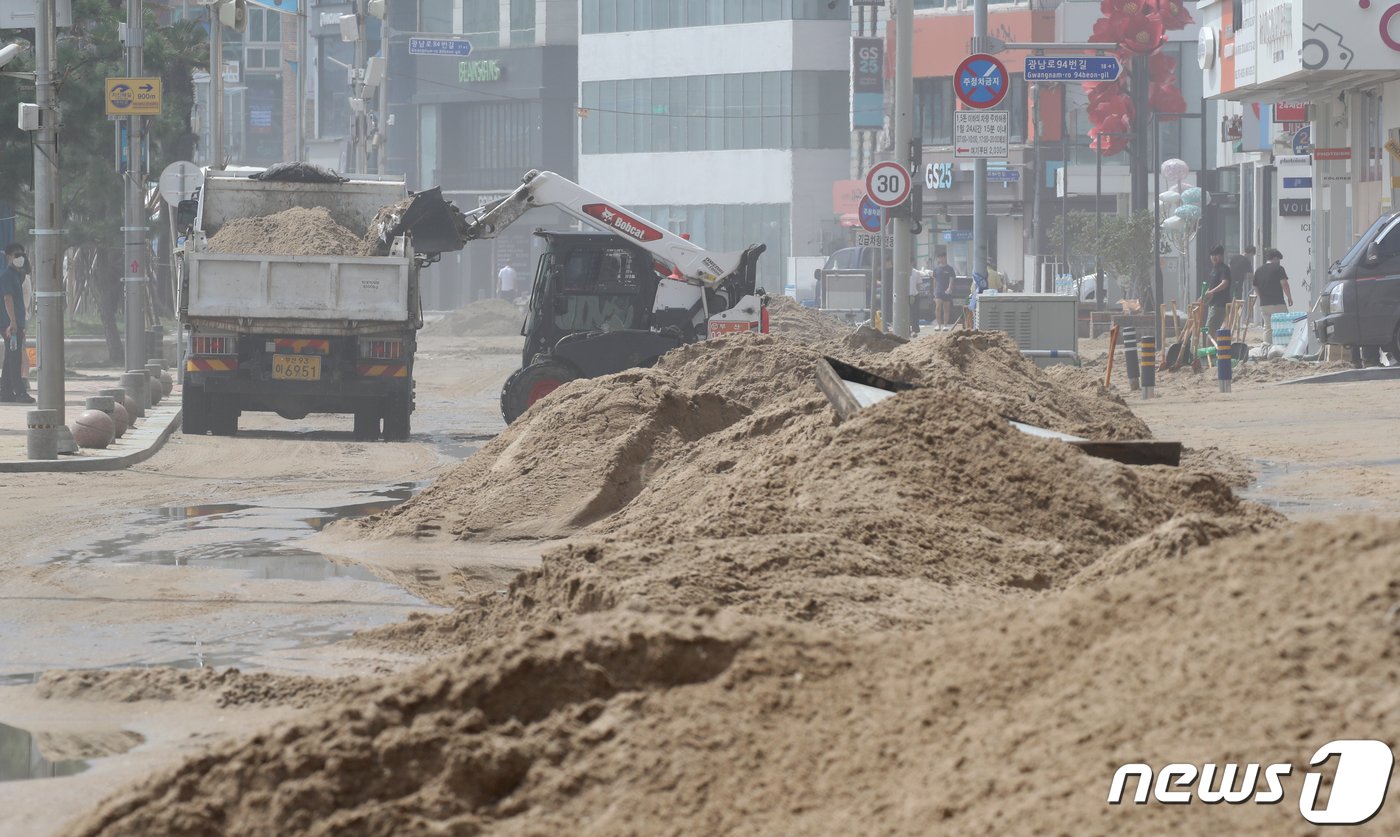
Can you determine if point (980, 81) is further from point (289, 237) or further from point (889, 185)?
point (289, 237)

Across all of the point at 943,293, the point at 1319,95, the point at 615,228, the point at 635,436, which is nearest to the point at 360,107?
the point at 943,293

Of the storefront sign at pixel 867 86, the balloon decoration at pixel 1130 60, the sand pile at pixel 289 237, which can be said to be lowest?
the sand pile at pixel 289 237

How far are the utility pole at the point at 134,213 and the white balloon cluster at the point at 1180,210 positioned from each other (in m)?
23.6

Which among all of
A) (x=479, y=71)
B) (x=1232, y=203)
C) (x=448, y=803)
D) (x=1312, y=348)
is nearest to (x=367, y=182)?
(x=1312, y=348)

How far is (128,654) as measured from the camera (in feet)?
28.8

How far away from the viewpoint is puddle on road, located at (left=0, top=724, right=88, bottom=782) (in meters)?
6.49

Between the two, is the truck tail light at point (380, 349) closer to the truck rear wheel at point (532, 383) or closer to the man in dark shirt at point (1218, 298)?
the truck rear wheel at point (532, 383)

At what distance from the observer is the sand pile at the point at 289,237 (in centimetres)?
2155

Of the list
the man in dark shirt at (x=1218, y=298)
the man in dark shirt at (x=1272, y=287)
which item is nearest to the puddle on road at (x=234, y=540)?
the man in dark shirt at (x=1218, y=298)

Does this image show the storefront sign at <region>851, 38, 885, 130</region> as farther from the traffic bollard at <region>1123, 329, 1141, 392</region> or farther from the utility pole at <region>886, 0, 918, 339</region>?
the utility pole at <region>886, 0, 918, 339</region>

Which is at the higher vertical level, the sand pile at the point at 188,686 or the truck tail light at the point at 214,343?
the truck tail light at the point at 214,343

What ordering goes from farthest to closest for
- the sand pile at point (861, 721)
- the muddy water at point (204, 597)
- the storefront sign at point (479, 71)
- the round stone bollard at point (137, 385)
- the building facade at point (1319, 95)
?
1. the storefront sign at point (479, 71)
2. the building facade at point (1319, 95)
3. the round stone bollard at point (137, 385)
4. the muddy water at point (204, 597)
5. the sand pile at point (861, 721)

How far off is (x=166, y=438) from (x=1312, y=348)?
17.1 metres

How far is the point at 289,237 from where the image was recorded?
2173cm
